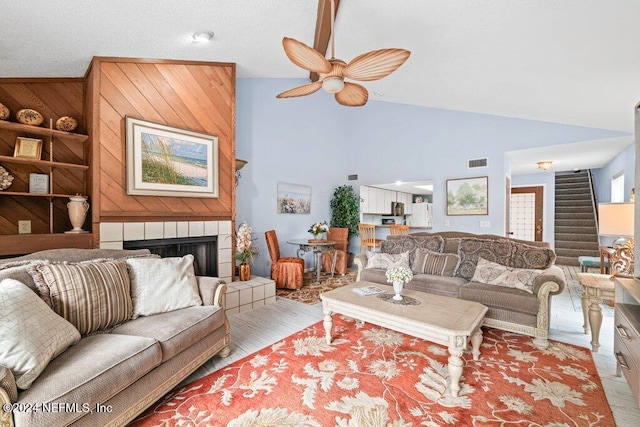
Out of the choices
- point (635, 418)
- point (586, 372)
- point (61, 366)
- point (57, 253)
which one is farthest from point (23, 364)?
point (586, 372)

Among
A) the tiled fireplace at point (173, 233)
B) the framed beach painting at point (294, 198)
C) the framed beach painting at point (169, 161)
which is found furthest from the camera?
the framed beach painting at point (294, 198)

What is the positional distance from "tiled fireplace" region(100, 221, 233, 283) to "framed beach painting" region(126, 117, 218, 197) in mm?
353

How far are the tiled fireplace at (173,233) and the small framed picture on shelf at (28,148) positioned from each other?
0.88m

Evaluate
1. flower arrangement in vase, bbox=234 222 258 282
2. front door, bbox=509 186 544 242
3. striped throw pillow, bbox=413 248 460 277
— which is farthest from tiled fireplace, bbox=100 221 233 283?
front door, bbox=509 186 544 242

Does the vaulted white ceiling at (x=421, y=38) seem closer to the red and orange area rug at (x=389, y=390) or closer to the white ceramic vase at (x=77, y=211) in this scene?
the white ceramic vase at (x=77, y=211)

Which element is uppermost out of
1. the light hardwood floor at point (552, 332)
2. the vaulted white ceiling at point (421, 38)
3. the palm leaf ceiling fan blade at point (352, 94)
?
the vaulted white ceiling at point (421, 38)

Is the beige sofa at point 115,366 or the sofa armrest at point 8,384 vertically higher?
the sofa armrest at point 8,384

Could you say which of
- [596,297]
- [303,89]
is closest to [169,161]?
[303,89]

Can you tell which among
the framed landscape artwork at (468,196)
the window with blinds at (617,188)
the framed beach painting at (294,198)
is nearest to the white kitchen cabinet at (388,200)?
the framed landscape artwork at (468,196)

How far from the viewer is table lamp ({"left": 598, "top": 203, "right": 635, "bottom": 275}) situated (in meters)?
2.58

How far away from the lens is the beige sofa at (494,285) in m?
2.60

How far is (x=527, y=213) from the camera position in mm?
7082

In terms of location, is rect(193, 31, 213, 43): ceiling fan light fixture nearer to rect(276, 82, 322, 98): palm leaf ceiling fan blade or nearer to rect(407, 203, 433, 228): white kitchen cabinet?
rect(276, 82, 322, 98): palm leaf ceiling fan blade

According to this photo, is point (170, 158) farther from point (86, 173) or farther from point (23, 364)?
point (23, 364)
